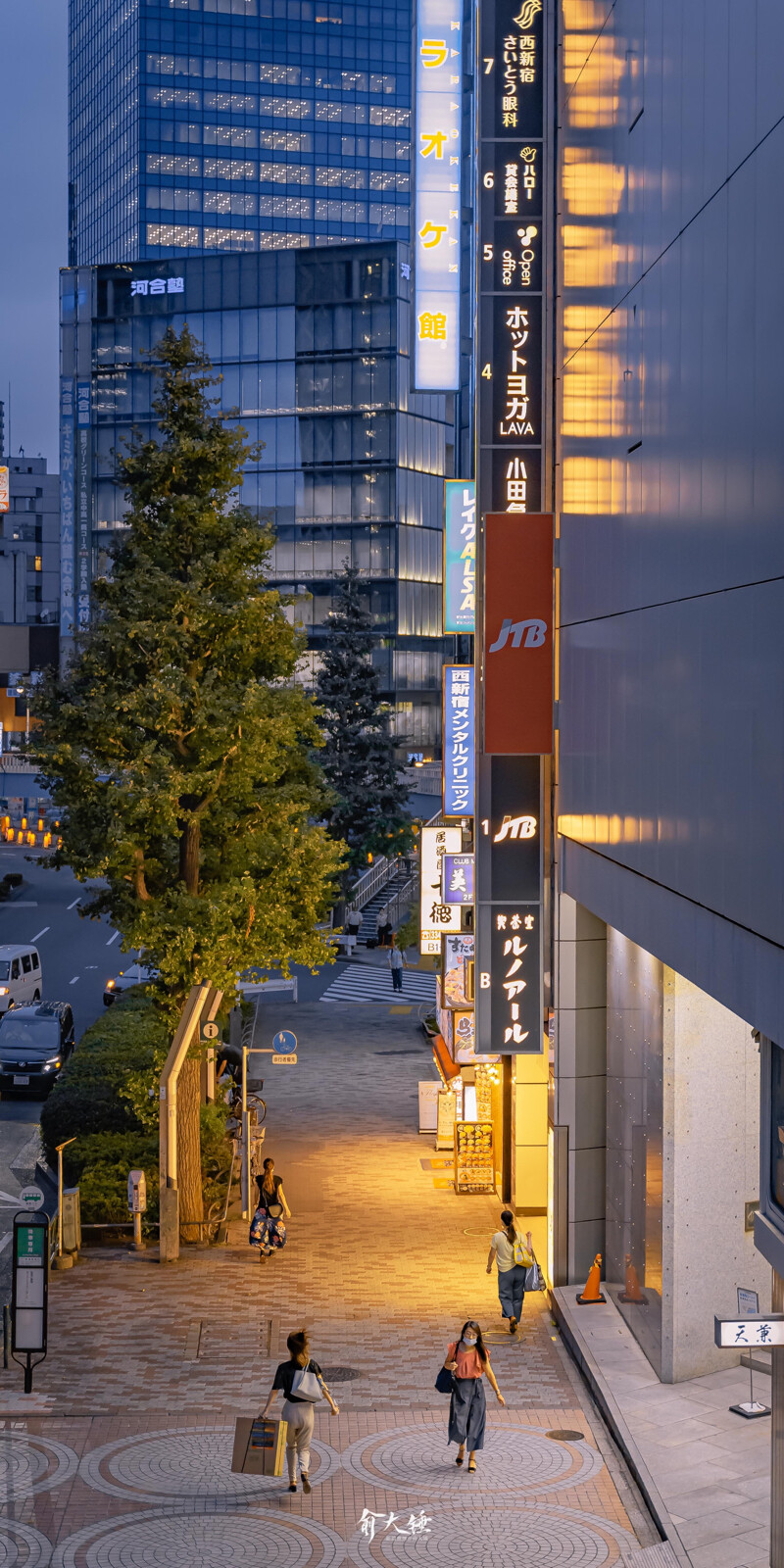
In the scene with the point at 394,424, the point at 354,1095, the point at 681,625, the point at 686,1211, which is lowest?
the point at 354,1095

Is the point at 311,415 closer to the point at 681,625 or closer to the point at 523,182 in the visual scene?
the point at 523,182

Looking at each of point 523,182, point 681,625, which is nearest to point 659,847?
point 681,625

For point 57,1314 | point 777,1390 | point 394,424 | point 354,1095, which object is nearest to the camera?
point 777,1390

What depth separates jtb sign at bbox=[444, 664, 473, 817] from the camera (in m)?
25.0

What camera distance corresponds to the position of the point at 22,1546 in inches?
492

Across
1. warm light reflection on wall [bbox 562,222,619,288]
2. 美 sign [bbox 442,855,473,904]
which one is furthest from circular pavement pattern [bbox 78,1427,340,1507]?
warm light reflection on wall [bbox 562,222,619,288]

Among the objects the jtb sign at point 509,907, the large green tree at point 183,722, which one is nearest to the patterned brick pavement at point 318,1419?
the jtb sign at point 509,907

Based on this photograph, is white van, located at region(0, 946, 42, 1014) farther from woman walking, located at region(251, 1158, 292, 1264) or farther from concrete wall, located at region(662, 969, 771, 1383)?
concrete wall, located at region(662, 969, 771, 1383)

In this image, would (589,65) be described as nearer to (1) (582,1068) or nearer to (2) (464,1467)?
(1) (582,1068)

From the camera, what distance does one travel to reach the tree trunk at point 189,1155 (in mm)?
22500

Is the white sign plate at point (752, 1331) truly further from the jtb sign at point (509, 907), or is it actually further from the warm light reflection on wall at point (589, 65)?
the warm light reflection on wall at point (589, 65)

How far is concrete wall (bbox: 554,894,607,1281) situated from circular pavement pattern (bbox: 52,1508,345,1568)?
6640mm

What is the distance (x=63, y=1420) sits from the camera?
1527 centimetres

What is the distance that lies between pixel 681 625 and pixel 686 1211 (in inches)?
241
